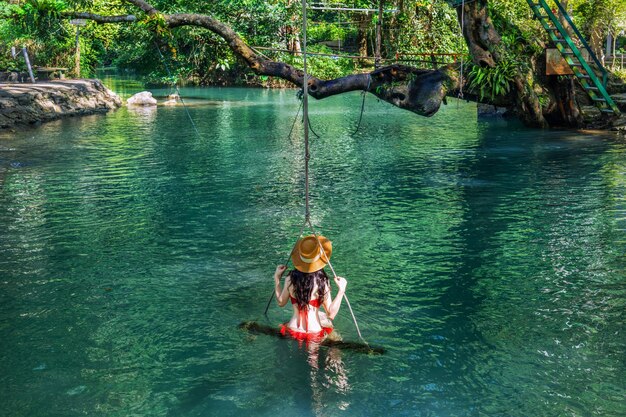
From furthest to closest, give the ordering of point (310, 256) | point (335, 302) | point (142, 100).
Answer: point (142, 100) < point (335, 302) < point (310, 256)

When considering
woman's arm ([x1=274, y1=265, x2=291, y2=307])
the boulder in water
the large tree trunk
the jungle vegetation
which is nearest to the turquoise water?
woman's arm ([x1=274, y1=265, x2=291, y2=307])

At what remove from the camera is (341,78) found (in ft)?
59.1

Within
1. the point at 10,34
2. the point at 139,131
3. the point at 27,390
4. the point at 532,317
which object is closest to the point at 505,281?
the point at 532,317

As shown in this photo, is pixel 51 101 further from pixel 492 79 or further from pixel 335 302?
pixel 335 302

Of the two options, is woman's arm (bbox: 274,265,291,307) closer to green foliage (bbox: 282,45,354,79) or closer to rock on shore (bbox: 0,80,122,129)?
rock on shore (bbox: 0,80,122,129)

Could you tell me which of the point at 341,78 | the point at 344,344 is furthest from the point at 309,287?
the point at 341,78

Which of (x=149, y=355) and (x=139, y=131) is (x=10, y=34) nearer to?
(x=139, y=131)

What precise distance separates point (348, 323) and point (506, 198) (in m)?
7.99

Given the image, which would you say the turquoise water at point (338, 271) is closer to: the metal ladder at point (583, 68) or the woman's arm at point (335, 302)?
the woman's arm at point (335, 302)

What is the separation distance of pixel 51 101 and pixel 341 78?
20.3 meters

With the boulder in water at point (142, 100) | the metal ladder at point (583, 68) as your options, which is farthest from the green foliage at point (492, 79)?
the boulder in water at point (142, 100)

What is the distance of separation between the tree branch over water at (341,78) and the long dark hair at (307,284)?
34.8ft

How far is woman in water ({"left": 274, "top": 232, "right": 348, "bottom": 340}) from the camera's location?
7.42m

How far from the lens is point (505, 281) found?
10.1 m
